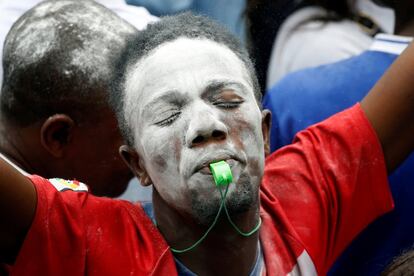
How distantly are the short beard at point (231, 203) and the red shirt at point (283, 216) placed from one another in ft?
0.43

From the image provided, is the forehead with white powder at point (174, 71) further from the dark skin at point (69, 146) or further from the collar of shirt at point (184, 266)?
the dark skin at point (69, 146)

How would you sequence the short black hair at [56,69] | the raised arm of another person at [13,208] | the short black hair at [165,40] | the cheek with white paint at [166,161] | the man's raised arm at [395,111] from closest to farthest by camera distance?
the raised arm of another person at [13,208]
the cheek with white paint at [166,161]
the short black hair at [165,40]
the man's raised arm at [395,111]
the short black hair at [56,69]

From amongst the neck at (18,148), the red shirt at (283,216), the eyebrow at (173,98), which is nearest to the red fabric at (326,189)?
the red shirt at (283,216)

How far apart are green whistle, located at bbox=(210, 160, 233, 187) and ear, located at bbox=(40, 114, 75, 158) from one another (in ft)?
2.30

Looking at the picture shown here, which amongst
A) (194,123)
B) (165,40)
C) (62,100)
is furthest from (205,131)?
(62,100)

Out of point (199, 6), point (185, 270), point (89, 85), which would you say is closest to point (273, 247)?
point (185, 270)

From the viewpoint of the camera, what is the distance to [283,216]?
6.96 ft

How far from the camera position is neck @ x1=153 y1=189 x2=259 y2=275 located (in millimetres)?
1985

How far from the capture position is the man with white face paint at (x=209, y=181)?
74.6 inches

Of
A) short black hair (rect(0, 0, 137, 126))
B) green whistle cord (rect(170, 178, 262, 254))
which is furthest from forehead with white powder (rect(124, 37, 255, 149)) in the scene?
short black hair (rect(0, 0, 137, 126))

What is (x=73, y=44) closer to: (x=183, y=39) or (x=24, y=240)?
(x=183, y=39)

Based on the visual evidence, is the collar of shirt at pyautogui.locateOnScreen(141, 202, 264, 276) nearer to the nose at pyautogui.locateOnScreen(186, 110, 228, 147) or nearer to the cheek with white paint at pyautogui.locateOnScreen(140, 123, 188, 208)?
the cheek with white paint at pyautogui.locateOnScreen(140, 123, 188, 208)

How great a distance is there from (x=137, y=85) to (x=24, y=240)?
40 cm

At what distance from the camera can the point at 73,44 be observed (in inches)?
97.1
